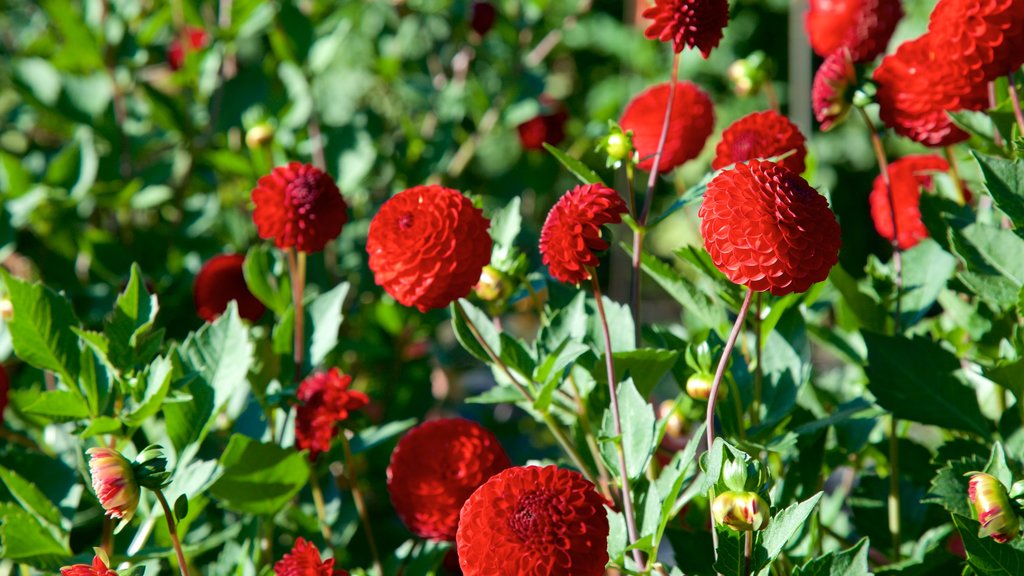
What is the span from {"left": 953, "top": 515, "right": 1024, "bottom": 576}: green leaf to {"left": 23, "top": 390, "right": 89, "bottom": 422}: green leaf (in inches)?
24.7

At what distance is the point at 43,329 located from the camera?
0.77 meters

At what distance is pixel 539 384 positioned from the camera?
2.39ft

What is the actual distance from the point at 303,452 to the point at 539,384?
0.69 feet

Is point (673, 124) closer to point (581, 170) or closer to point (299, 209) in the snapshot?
point (581, 170)

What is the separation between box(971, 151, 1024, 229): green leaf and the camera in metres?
0.65

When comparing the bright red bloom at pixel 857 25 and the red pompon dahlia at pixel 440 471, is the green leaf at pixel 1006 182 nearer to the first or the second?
the bright red bloom at pixel 857 25

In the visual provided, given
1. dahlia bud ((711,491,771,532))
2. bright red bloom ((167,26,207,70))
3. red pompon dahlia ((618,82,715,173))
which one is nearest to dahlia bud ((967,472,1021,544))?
dahlia bud ((711,491,771,532))

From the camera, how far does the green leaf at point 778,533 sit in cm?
54

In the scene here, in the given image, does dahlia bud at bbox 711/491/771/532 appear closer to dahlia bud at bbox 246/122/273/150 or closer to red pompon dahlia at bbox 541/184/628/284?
red pompon dahlia at bbox 541/184/628/284

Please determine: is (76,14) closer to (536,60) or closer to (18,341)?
(536,60)

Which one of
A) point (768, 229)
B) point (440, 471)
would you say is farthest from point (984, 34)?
point (440, 471)

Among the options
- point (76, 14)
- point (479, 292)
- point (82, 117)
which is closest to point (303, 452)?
point (479, 292)

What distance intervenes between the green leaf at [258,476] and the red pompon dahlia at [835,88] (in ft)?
1.68

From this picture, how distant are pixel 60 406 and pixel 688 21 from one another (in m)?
0.55
